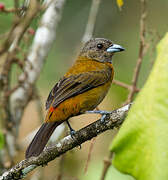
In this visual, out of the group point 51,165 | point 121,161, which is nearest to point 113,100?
point 51,165

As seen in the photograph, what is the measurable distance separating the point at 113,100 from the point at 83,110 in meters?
2.41

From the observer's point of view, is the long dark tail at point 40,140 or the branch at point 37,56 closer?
the long dark tail at point 40,140

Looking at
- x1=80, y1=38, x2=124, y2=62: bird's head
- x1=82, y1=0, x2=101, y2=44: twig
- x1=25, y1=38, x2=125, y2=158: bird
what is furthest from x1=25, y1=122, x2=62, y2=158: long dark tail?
x1=82, y1=0, x2=101, y2=44: twig

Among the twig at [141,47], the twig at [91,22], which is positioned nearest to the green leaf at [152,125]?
the twig at [141,47]

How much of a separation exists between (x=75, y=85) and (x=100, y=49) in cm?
97

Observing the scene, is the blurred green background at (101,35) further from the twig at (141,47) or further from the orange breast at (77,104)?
the twig at (141,47)

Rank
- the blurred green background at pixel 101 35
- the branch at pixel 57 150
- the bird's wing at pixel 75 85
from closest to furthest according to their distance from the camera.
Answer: the branch at pixel 57 150, the bird's wing at pixel 75 85, the blurred green background at pixel 101 35

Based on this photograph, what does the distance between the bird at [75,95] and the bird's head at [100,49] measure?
0.18 m

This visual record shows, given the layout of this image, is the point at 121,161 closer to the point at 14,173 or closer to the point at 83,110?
the point at 14,173

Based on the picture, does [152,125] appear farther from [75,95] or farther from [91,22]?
[91,22]

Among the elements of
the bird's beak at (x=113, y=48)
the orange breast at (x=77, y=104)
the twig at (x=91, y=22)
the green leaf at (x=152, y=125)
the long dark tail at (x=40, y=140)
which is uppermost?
the twig at (x=91, y=22)

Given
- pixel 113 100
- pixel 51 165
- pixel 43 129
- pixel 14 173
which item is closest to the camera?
pixel 14 173

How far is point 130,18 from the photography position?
826 cm

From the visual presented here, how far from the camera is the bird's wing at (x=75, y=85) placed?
314 cm
